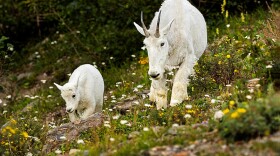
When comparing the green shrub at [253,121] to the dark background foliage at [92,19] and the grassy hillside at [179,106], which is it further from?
the dark background foliage at [92,19]

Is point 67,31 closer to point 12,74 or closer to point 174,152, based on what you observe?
point 12,74

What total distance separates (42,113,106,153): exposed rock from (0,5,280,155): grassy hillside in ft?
0.31

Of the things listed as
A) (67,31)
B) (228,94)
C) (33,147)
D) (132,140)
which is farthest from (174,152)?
(67,31)

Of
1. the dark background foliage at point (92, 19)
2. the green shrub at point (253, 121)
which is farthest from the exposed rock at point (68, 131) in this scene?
the dark background foliage at point (92, 19)

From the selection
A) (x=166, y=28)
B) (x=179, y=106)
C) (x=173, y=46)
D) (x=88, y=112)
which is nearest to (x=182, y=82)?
(x=173, y=46)

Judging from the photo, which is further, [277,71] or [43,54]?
[43,54]

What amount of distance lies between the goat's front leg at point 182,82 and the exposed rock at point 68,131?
4.23ft

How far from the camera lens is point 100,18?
66.5ft

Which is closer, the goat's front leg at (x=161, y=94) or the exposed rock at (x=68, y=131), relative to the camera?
the exposed rock at (x=68, y=131)

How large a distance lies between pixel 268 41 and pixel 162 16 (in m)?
2.08

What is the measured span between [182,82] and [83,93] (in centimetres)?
295

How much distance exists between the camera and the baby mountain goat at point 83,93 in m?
13.7

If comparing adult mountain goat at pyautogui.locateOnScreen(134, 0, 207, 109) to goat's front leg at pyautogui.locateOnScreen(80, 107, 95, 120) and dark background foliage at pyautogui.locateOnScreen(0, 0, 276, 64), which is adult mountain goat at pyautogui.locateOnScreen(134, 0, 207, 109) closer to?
goat's front leg at pyautogui.locateOnScreen(80, 107, 95, 120)

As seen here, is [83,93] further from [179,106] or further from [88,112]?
[179,106]
